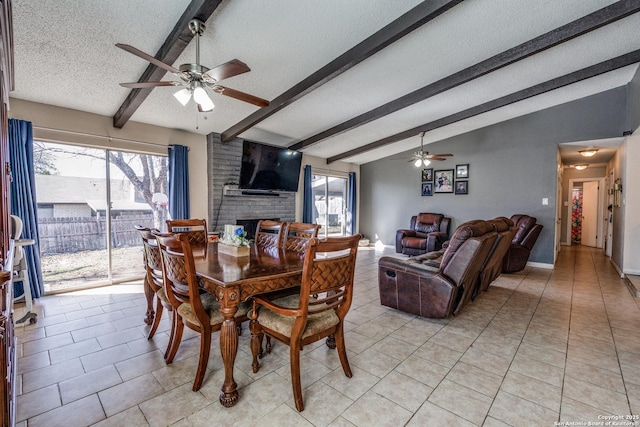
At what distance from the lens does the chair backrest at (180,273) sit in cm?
169

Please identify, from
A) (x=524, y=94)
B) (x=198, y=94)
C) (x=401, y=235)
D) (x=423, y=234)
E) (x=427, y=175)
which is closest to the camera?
(x=198, y=94)

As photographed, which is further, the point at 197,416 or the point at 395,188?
the point at 395,188

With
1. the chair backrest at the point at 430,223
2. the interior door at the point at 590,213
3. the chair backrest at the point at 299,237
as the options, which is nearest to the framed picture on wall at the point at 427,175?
the chair backrest at the point at 430,223

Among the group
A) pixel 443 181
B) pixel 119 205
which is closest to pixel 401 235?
pixel 443 181

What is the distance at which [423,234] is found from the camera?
6.66m

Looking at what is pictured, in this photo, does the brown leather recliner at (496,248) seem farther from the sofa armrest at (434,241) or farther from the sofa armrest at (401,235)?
the sofa armrest at (401,235)

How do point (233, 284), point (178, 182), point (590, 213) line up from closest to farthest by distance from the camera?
point (233, 284) → point (178, 182) → point (590, 213)

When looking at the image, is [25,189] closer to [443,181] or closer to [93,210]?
[93,210]

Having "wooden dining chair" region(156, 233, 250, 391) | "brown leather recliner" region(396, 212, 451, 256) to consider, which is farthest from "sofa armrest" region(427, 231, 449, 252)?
"wooden dining chair" region(156, 233, 250, 391)

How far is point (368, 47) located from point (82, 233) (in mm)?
4432

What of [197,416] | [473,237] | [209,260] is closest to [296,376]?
[197,416]

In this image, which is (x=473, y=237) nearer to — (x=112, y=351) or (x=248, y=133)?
(x=112, y=351)

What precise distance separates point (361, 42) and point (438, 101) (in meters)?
2.31

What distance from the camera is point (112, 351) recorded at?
7.72ft
